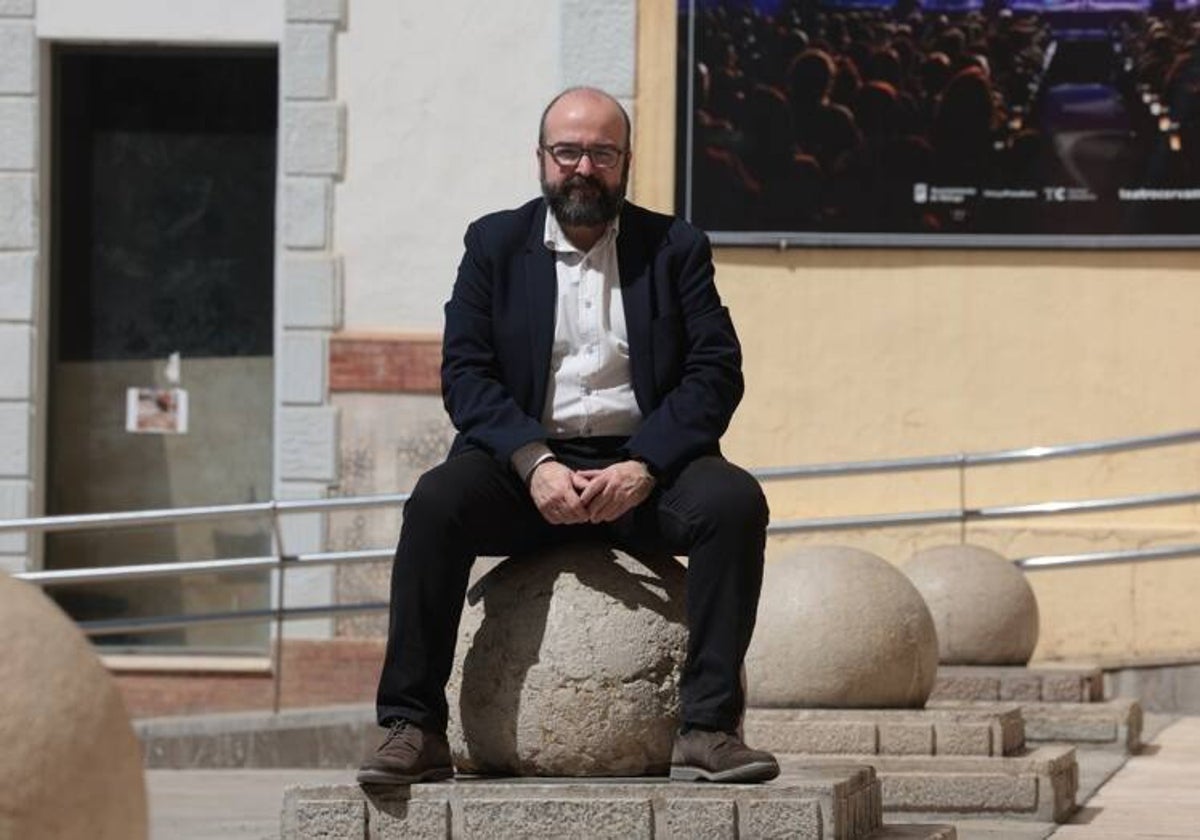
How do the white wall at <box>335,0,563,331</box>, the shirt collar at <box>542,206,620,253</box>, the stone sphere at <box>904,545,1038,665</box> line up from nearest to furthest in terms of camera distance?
the shirt collar at <box>542,206,620,253</box>, the stone sphere at <box>904,545,1038,665</box>, the white wall at <box>335,0,563,331</box>

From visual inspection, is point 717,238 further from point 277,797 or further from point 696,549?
point 696,549

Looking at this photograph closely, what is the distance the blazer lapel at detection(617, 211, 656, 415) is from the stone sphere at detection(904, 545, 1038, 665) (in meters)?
6.00

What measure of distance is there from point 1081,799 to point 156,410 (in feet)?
27.1

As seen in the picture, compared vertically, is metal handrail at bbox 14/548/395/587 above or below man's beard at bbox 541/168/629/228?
below

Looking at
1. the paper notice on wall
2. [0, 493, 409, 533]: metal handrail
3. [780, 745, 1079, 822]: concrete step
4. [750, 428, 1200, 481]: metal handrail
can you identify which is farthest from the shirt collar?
the paper notice on wall

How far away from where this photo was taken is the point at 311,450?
56.5 feet

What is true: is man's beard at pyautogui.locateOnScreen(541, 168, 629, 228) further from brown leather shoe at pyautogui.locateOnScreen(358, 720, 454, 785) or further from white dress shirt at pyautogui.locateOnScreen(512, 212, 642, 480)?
brown leather shoe at pyautogui.locateOnScreen(358, 720, 454, 785)

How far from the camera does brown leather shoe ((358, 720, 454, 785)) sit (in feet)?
23.6

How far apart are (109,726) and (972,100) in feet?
42.7

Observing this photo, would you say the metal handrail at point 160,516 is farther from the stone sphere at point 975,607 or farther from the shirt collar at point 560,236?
the shirt collar at point 560,236

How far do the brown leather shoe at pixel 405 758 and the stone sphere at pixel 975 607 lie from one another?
632 centimetres

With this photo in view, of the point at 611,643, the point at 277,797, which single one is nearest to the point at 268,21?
the point at 277,797

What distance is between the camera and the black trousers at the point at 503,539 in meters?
7.12

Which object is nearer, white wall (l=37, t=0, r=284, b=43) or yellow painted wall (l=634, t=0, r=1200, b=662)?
yellow painted wall (l=634, t=0, r=1200, b=662)
